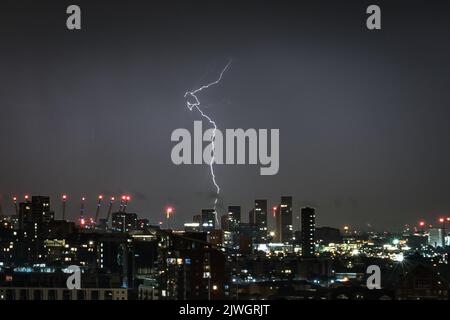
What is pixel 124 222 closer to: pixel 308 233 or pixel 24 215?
pixel 24 215

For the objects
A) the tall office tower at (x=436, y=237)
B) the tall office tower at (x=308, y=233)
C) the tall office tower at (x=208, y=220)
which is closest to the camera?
the tall office tower at (x=208, y=220)

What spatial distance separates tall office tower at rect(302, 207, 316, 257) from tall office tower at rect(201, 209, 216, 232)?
21.2ft

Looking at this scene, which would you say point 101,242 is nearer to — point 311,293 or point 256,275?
point 256,275

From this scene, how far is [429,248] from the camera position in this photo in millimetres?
28344

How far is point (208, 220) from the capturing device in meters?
24.2

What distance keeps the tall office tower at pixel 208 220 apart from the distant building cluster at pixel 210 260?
2.3 inches

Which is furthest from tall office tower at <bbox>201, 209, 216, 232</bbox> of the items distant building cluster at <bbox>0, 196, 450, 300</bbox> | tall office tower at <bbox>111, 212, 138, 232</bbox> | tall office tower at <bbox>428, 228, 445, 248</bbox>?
tall office tower at <bbox>428, 228, 445, 248</bbox>

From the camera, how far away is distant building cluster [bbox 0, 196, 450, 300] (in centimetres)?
1516

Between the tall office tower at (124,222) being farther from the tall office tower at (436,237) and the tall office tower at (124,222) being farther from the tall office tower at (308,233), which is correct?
the tall office tower at (436,237)

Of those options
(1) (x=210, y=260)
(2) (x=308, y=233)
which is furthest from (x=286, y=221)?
(1) (x=210, y=260)

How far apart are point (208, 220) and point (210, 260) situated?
875cm

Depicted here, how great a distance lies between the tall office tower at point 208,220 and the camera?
23.7m

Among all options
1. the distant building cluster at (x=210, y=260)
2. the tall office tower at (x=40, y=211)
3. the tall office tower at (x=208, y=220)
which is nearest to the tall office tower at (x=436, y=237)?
the distant building cluster at (x=210, y=260)
